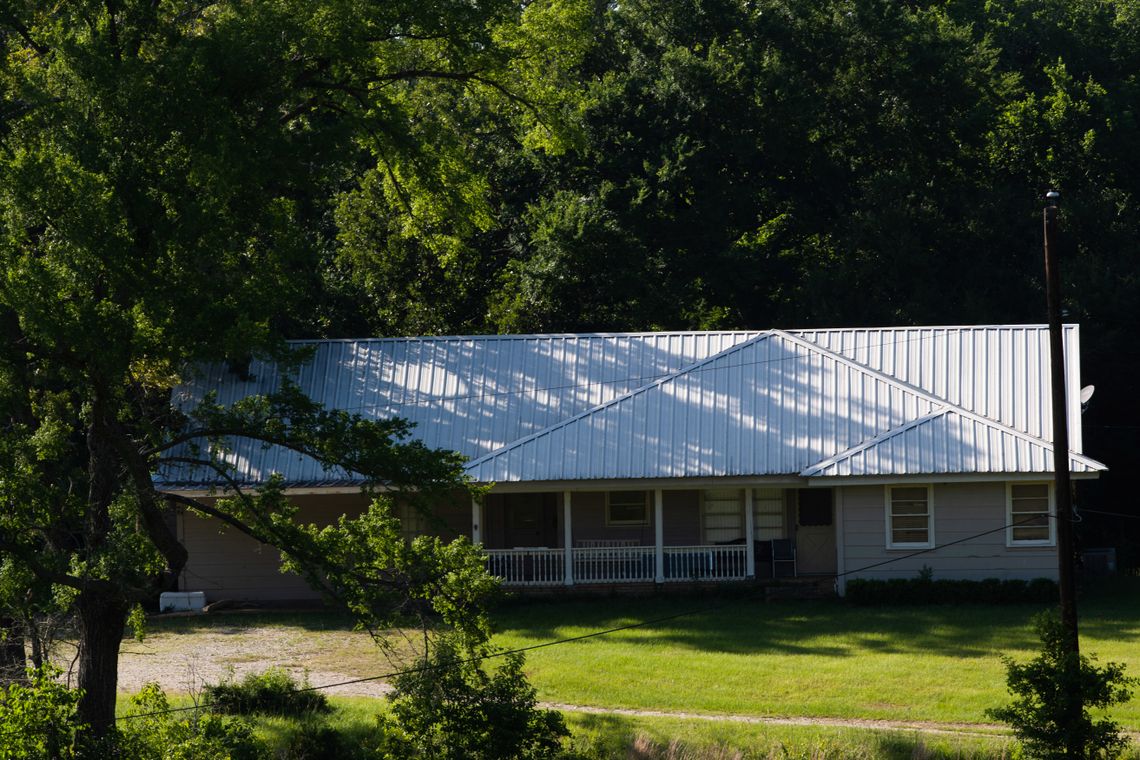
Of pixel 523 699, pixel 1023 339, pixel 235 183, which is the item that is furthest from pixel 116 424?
pixel 1023 339

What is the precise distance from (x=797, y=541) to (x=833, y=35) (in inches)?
724

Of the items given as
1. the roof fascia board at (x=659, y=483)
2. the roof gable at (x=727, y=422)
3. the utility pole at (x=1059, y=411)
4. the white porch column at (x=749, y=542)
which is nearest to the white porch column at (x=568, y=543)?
the roof fascia board at (x=659, y=483)

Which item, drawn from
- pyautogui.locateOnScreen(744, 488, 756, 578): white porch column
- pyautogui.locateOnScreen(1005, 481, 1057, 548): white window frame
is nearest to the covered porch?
pyautogui.locateOnScreen(744, 488, 756, 578): white porch column

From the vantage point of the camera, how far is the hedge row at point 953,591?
87.1 ft

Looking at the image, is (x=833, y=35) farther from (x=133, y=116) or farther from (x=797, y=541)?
(x=133, y=116)

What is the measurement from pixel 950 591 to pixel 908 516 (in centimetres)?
166

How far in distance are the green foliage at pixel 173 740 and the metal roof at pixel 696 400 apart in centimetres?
1124

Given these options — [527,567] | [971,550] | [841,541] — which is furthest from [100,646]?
[971,550]

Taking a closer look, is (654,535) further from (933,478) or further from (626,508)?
(933,478)

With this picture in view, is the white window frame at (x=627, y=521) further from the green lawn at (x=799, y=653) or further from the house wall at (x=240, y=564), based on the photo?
the house wall at (x=240, y=564)

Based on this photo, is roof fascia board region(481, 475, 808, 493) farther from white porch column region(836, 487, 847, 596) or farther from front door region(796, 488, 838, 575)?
front door region(796, 488, 838, 575)

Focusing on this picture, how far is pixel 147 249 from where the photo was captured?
1628 cm

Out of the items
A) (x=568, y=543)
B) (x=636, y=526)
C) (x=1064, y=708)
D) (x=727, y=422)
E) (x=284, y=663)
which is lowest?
(x=284, y=663)

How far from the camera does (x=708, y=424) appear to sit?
28344 millimetres
